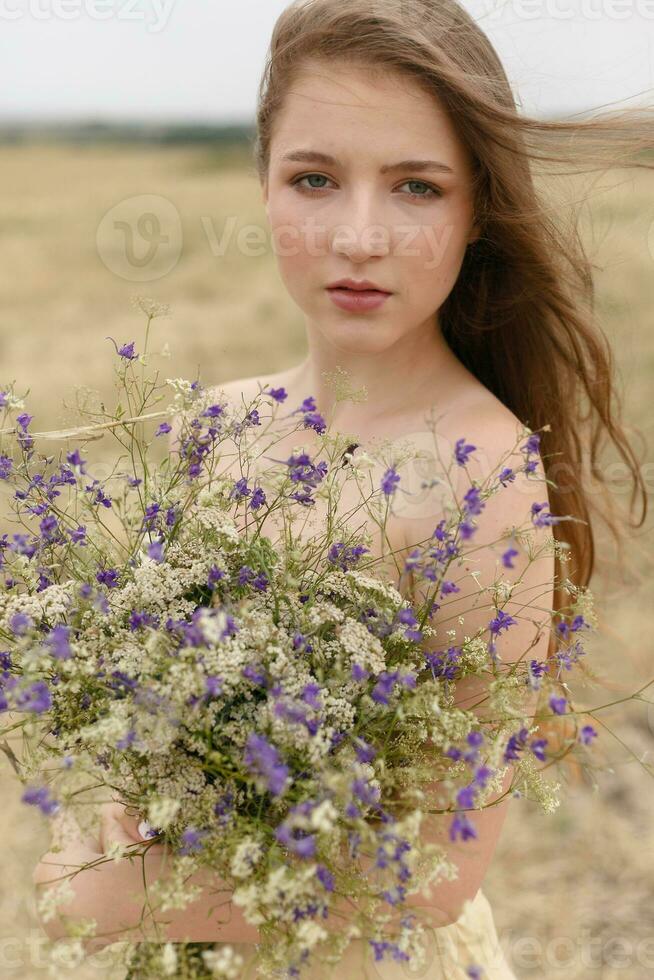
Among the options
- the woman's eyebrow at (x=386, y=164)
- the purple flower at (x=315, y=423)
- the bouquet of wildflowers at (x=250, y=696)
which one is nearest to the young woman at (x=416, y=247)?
the woman's eyebrow at (x=386, y=164)

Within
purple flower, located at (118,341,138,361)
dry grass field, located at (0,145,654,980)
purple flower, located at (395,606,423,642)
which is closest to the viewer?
purple flower, located at (395,606,423,642)

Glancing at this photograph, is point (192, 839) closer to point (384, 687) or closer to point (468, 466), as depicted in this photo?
point (384, 687)

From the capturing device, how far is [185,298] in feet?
41.6

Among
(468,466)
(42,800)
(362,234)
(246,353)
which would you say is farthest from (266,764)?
(246,353)

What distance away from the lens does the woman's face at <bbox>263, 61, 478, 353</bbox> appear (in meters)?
1.88

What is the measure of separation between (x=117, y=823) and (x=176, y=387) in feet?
3.44

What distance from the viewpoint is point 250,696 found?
4.36ft

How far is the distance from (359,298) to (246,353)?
8.23 metres

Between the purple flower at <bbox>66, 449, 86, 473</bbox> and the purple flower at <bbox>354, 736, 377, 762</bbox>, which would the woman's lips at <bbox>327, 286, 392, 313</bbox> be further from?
the purple flower at <bbox>354, 736, 377, 762</bbox>

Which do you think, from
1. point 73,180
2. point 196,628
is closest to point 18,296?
point 73,180

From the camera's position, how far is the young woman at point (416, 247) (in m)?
1.87

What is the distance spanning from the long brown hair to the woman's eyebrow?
0.11m

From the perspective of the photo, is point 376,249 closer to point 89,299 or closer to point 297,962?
point 297,962

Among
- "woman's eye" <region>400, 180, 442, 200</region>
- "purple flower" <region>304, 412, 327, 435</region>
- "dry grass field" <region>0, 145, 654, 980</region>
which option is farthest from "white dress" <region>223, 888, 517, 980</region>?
"woman's eye" <region>400, 180, 442, 200</region>
